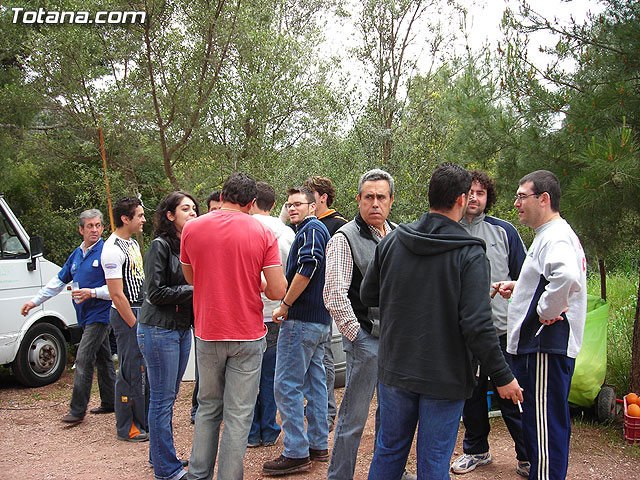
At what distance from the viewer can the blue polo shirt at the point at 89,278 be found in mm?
5430

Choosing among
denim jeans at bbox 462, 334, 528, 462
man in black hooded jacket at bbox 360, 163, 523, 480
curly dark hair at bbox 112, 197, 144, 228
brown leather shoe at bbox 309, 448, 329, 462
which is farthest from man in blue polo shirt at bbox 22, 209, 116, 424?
man in black hooded jacket at bbox 360, 163, 523, 480

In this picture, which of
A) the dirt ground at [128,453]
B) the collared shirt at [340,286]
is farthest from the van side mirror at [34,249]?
the collared shirt at [340,286]

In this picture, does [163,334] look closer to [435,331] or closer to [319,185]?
[319,185]

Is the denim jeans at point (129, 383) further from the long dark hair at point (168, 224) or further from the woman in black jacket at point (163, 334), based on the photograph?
the long dark hair at point (168, 224)

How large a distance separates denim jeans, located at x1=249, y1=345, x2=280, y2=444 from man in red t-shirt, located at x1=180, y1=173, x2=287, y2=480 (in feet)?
3.80

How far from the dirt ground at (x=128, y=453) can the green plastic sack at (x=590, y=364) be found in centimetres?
29

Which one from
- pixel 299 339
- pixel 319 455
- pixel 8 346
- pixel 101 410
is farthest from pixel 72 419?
pixel 299 339

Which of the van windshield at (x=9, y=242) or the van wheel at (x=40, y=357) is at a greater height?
the van windshield at (x=9, y=242)

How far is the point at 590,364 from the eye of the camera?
4.65m

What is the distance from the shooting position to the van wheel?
22.4 feet

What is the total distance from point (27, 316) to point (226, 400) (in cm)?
460

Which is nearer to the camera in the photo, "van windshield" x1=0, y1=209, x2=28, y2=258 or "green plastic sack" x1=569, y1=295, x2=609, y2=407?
"green plastic sack" x1=569, y1=295, x2=609, y2=407

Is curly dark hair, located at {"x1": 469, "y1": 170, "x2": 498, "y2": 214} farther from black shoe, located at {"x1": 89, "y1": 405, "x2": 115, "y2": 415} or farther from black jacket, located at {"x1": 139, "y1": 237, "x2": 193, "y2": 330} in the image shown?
black shoe, located at {"x1": 89, "y1": 405, "x2": 115, "y2": 415}

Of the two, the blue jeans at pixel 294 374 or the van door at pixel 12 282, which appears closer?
the blue jeans at pixel 294 374
